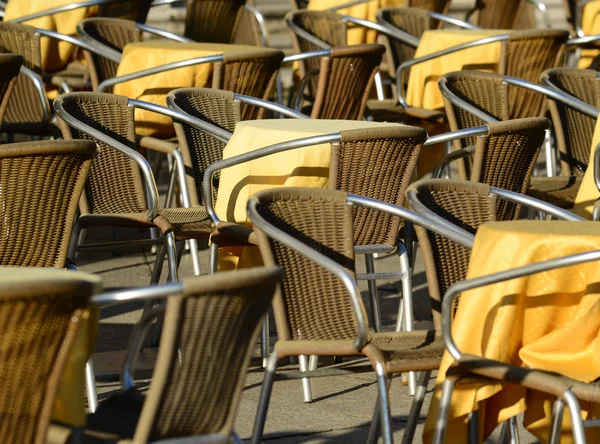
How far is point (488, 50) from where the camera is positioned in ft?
25.7

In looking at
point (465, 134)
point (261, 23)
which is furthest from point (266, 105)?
point (261, 23)

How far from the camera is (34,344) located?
259 cm

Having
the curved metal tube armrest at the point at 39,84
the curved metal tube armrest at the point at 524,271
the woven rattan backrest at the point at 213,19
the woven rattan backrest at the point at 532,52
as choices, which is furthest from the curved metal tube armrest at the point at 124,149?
the woven rattan backrest at the point at 213,19

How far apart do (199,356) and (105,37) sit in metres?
5.43

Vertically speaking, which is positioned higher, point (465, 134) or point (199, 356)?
point (199, 356)

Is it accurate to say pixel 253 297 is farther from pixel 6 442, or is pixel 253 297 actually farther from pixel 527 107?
pixel 527 107

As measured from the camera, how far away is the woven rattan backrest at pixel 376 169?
4762 millimetres

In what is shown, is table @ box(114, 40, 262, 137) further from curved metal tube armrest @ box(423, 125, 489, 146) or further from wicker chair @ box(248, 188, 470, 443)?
wicker chair @ box(248, 188, 470, 443)

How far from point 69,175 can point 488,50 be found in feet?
13.6

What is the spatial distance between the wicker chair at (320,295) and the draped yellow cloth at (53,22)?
466 centimetres

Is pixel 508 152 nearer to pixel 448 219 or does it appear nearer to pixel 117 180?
pixel 448 219

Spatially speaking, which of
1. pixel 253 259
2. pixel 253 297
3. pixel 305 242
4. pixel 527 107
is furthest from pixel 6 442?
pixel 527 107

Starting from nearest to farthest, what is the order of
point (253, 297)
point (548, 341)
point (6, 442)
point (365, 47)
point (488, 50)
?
point (6, 442)
point (253, 297)
point (548, 341)
point (365, 47)
point (488, 50)

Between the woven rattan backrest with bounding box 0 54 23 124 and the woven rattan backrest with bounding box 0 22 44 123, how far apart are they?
3.44 ft
